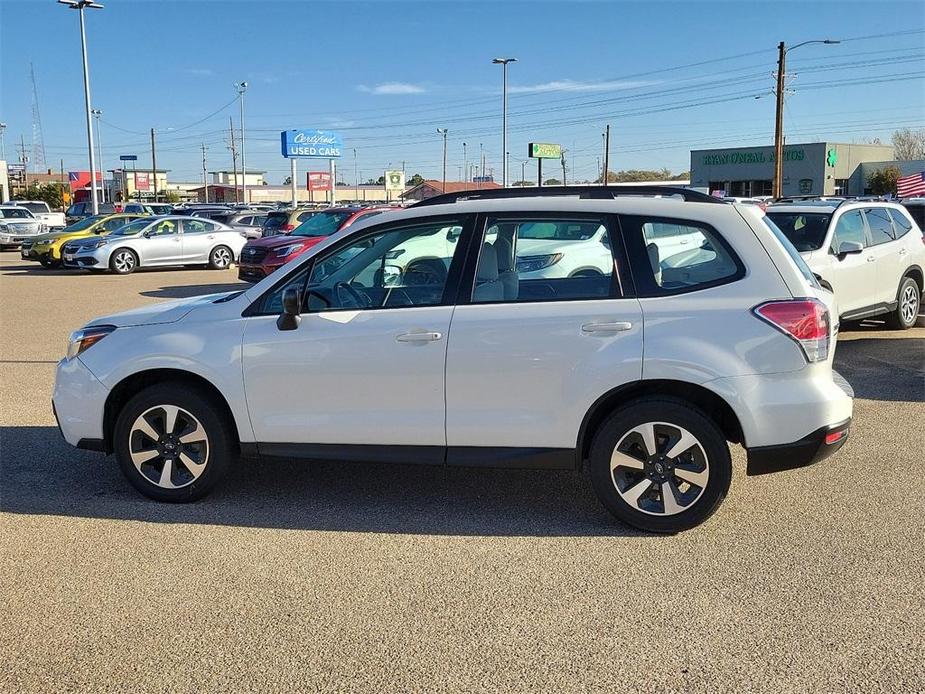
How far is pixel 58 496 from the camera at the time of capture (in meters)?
5.30

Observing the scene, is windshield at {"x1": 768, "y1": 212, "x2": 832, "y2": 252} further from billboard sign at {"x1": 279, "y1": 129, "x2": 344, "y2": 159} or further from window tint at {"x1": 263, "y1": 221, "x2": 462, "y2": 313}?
billboard sign at {"x1": 279, "y1": 129, "x2": 344, "y2": 159}

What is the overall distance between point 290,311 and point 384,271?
25.2 inches

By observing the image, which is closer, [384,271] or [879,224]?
[384,271]

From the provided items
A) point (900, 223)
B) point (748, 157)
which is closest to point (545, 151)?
point (748, 157)

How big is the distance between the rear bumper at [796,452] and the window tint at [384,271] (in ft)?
6.08

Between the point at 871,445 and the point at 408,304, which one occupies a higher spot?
the point at 408,304

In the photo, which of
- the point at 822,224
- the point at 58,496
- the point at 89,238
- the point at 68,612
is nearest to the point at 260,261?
the point at 89,238

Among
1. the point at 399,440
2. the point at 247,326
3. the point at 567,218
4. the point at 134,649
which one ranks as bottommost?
the point at 134,649

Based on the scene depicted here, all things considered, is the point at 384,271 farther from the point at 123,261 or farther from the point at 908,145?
the point at 908,145

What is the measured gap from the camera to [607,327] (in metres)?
4.48

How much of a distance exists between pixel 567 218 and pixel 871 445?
309 centimetres

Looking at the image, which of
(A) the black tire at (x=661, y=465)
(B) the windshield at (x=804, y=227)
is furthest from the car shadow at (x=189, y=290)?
(A) the black tire at (x=661, y=465)

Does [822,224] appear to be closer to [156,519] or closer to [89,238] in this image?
[156,519]

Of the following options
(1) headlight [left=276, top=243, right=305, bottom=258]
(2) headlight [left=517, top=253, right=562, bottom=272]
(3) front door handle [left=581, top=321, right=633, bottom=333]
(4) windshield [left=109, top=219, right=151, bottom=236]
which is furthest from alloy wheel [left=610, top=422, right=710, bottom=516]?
(4) windshield [left=109, top=219, right=151, bottom=236]
